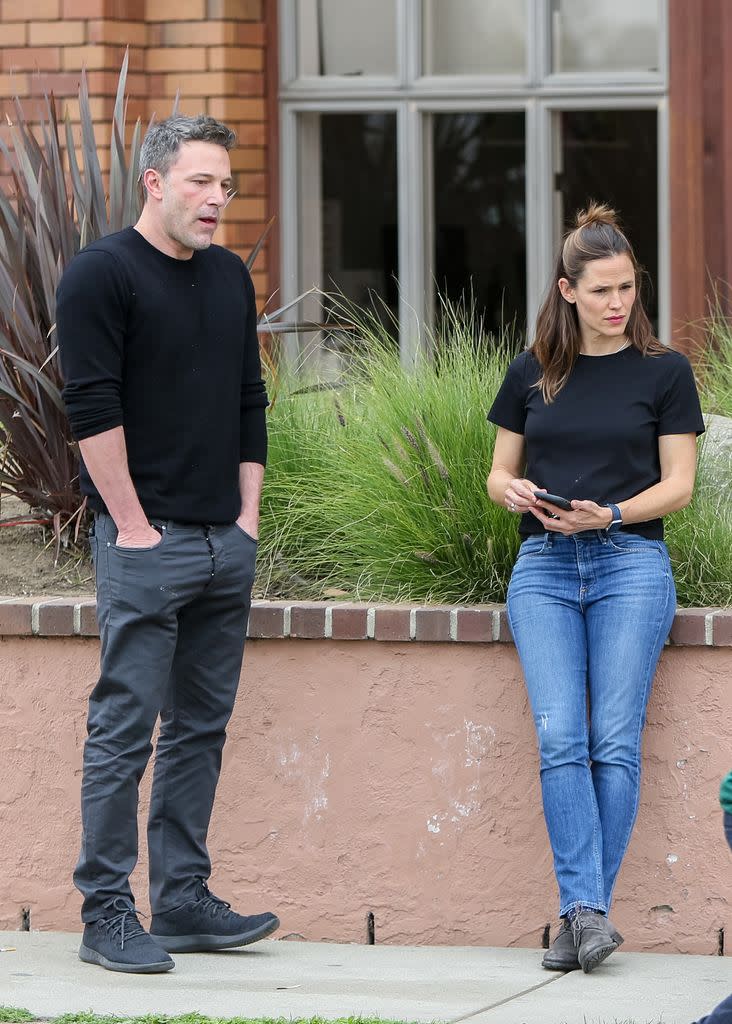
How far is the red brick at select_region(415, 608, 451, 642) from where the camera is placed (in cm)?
492

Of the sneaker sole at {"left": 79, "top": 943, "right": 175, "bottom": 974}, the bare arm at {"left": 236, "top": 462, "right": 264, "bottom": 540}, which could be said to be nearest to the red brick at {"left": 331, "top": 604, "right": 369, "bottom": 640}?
the bare arm at {"left": 236, "top": 462, "right": 264, "bottom": 540}

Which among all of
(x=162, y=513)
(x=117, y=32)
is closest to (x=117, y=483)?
(x=162, y=513)

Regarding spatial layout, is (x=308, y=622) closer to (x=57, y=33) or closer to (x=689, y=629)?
(x=689, y=629)

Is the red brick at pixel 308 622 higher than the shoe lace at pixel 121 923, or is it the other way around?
the red brick at pixel 308 622

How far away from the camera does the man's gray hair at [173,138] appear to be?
14.5 feet

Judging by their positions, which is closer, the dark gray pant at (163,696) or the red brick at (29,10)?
the dark gray pant at (163,696)

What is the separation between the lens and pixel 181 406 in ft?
14.8

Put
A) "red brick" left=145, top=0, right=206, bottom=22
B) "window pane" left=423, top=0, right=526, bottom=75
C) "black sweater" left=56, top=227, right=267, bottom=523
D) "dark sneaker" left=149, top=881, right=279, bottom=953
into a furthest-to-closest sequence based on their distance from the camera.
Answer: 1. "window pane" left=423, top=0, right=526, bottom=75
2. "red brick" left=145, top=0, right=206, bottom=22
3. "dark sneaker" left=149, top=881, right=279, bottom=953
4. "black sweater" left=56, top=227, right=267, bottom=523

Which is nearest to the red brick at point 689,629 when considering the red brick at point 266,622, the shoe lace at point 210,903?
the red brick at point 266,622

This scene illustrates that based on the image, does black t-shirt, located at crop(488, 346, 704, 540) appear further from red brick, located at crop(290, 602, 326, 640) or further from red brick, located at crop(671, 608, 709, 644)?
red brick, located at crop(290, 602, 326, 640)

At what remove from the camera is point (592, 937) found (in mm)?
4391

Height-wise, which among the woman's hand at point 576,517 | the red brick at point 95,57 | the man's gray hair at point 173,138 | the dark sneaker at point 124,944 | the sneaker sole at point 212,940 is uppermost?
the red brick at point 95,57

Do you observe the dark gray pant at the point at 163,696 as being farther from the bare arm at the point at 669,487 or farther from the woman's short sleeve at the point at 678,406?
the woman's short sleeve at the point at 678,406

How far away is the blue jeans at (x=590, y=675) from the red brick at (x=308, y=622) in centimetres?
59
